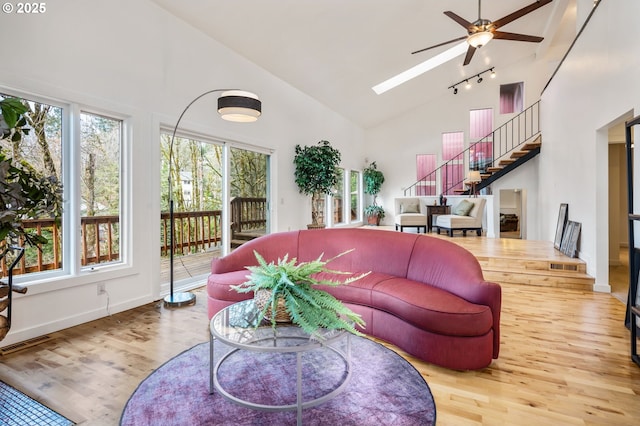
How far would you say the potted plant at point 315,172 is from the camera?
650cm

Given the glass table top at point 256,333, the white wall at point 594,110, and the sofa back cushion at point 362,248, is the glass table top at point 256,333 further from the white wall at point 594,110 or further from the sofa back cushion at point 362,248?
the white wall at point 594,110

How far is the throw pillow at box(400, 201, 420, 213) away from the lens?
29.0ft

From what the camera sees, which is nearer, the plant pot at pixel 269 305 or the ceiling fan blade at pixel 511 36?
the plant pot at pixel 269 305

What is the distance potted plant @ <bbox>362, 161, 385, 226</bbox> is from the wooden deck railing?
4.98 m

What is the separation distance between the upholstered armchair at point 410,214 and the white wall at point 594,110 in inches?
109

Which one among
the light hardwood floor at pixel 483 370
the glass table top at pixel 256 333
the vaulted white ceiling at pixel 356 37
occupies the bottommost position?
the light hardwood floor at pixel 483 370

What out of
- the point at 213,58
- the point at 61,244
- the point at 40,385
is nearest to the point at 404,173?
the point at 213,58

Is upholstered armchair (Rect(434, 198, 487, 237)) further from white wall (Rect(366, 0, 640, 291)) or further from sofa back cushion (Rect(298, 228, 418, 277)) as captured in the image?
sofa back cushion (Rect(298, 228, 418, 277))

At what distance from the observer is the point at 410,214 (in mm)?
8305

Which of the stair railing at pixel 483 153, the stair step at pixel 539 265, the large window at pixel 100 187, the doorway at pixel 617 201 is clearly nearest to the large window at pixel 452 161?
the stair railing at pixel 483 153

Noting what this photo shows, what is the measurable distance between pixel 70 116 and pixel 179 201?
159 centimetres

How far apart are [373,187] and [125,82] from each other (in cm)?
750

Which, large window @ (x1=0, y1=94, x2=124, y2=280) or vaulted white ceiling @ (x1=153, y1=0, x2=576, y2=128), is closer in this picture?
large window @ (x1=0, y1=94, x2=124, y2=280)

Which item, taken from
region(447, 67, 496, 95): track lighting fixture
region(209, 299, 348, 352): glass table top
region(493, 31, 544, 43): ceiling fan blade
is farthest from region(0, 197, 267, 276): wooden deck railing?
region(447, 67, 496, 95): track lighting fixture
